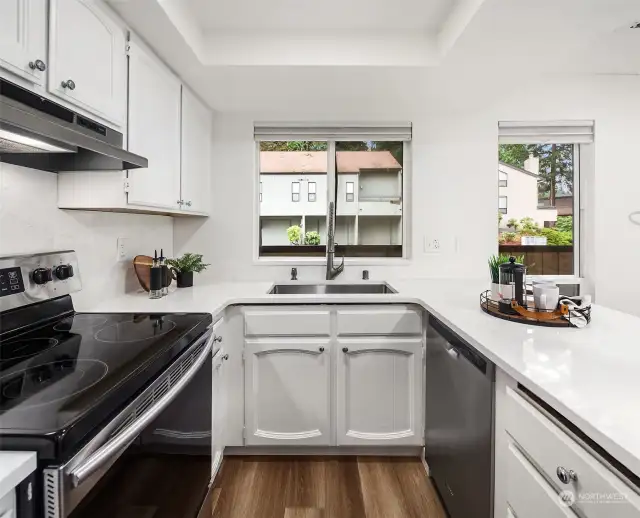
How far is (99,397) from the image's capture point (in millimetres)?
769

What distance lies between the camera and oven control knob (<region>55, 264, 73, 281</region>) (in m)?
1.43

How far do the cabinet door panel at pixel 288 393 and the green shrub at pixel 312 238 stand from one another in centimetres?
98

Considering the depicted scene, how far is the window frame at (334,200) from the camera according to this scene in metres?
2.67

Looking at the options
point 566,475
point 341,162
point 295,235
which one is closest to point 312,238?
point 295,235

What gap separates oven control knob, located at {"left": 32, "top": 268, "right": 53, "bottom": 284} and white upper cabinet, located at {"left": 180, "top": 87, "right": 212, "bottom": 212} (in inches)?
31.6

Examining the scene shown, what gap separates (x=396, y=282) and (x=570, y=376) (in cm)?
165

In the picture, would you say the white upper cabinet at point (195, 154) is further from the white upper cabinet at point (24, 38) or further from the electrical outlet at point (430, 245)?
the electrical outlet at point (430, 245)

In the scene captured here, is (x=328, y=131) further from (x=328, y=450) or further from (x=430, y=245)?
(x=328, y=450)

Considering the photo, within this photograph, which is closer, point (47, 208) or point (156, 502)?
point (156, 502)

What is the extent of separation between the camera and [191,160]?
222cm

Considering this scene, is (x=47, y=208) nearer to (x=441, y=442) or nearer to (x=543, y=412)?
(x=543, y=412)

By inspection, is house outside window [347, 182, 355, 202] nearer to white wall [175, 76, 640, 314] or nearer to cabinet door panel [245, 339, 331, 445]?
white wall [175, 76, 640, 314]

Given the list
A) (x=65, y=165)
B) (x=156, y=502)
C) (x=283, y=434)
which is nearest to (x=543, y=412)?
(x=156, y=502)

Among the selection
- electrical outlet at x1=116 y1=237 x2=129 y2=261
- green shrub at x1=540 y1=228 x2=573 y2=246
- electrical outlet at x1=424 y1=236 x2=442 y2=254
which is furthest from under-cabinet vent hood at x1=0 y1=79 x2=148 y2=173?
green shrub at x1=540 y1=228 x2=573 y2=246
